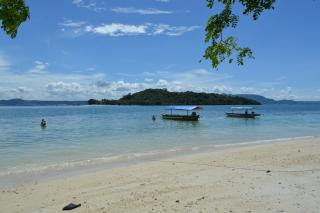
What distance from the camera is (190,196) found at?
889cm

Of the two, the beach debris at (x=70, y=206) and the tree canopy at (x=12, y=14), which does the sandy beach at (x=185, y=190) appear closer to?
the beach debris at (x=70, y=206)

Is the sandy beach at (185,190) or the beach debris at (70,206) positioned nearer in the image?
the sandy beach at (185,190)

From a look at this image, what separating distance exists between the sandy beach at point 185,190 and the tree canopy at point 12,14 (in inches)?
182

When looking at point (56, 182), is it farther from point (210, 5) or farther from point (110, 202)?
point (210, 5)

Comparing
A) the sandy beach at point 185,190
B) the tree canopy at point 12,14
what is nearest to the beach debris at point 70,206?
the sandy beach at point 185,190

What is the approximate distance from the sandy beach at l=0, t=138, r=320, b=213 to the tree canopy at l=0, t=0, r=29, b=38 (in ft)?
15.2

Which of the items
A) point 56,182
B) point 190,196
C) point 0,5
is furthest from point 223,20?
point 56,182

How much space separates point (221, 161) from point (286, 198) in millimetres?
6660

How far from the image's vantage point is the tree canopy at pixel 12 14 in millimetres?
4738

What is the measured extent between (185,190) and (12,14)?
20.6ft

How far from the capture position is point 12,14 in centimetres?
480

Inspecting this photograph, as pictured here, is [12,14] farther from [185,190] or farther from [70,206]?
[185,190]


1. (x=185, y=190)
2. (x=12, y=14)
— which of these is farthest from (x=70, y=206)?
(x=12, y=14)

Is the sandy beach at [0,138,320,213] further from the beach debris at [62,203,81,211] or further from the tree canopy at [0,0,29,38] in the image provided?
the tree canopy at [0,0,29,38]
